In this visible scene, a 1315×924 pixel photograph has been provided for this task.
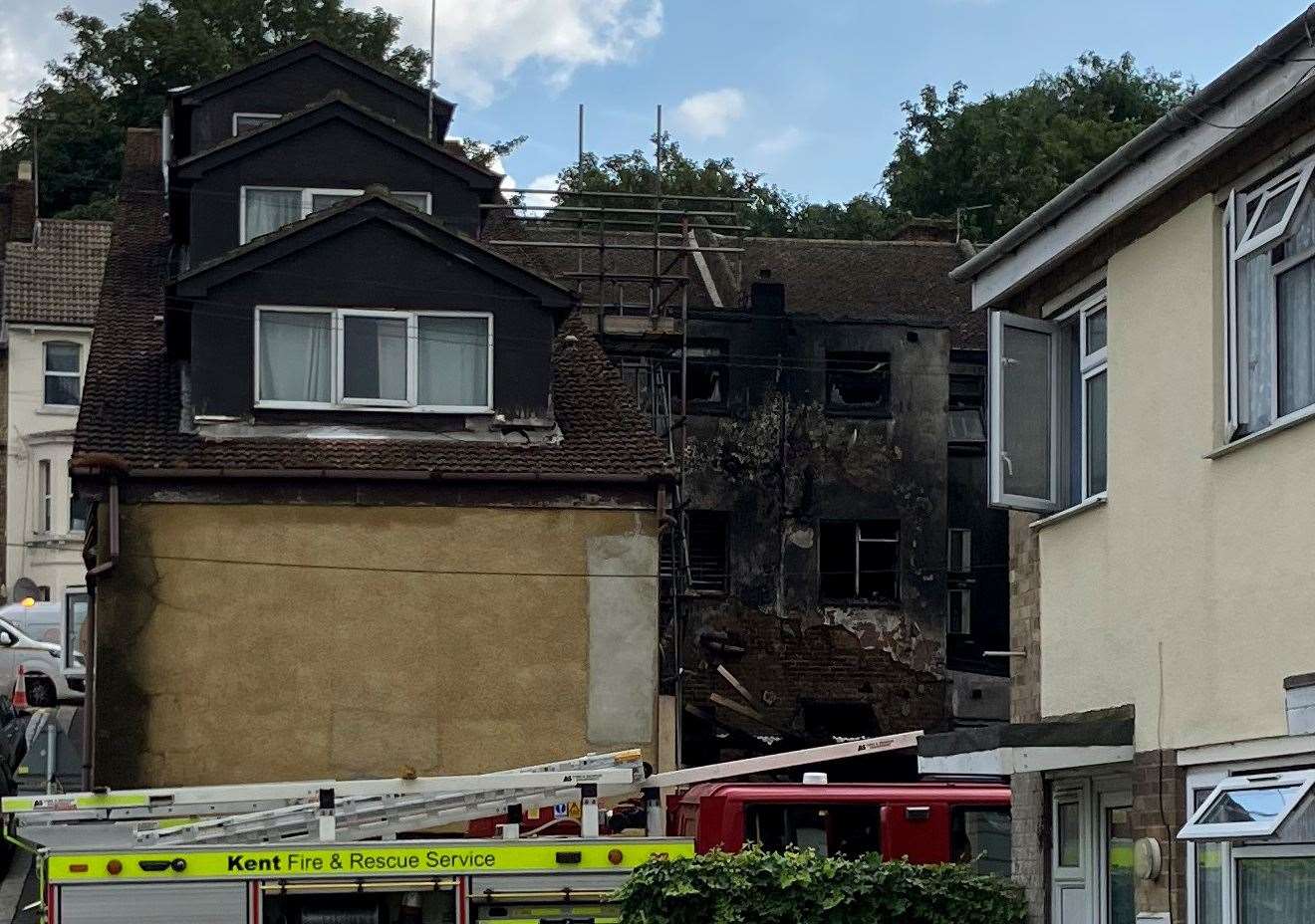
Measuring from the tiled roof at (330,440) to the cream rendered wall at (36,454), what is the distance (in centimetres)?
2392

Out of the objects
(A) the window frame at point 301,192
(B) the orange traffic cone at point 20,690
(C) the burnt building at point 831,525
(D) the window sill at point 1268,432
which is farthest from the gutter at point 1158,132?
(B) the orange traffic cone at point 20,690

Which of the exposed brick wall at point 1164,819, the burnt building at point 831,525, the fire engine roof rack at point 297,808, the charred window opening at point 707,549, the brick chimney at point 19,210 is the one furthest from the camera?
the brick chimney at point 19,210

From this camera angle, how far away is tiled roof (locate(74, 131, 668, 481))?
2462 centimetres

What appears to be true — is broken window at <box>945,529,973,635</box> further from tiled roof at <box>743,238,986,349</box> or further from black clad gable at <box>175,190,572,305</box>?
black clad gable at <box>175,190,572,305</box>

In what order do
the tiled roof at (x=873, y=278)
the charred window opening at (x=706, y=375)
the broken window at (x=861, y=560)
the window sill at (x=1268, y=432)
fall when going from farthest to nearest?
the tiled roof at (x=873, y=278), the broken window at (x=861, y=560), the charred window opening at (x=706, y=375), the window sill at (x=1268, y=432)

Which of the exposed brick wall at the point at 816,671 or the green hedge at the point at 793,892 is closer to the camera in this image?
the green hedge at the point at 793,892

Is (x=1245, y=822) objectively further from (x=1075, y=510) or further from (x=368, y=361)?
A: (x=368, y=361)

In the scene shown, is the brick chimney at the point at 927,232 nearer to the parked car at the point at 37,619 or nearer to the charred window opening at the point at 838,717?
the charred window opening at the point at 838,717

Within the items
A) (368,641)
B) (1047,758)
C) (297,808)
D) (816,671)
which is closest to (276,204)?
(368,641)

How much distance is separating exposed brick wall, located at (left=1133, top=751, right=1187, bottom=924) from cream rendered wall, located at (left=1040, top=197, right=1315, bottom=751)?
5.7 inches

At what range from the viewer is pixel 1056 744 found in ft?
40.2

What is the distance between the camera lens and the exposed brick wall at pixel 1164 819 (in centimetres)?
1145

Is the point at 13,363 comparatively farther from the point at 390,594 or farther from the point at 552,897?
the point at 552,897

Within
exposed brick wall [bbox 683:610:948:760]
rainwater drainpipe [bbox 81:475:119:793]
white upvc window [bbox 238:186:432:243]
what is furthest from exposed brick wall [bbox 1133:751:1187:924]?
exposed brick wall [bbox 683:610:948:760]
